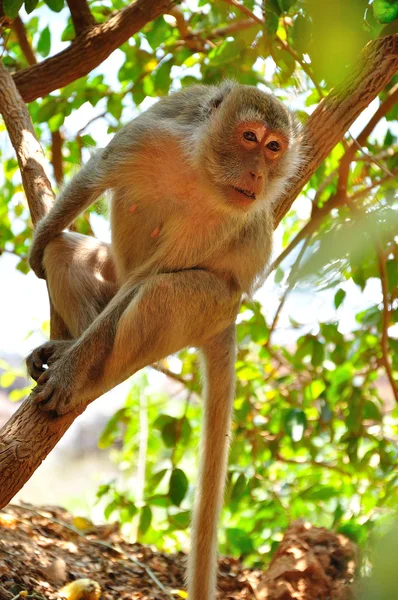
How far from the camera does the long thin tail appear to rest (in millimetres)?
3801

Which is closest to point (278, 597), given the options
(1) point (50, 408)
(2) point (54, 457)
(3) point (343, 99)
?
(1) point (50, 408)

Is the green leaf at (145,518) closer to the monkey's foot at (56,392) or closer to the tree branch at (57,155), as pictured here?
the monkey's foot at (56,392)

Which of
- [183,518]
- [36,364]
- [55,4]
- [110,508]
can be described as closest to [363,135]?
[55,4]

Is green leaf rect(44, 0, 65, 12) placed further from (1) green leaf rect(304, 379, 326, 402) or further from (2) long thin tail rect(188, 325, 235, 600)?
(1) green leaf rect(304, 379, 326, 402)

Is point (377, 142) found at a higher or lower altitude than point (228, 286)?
higher

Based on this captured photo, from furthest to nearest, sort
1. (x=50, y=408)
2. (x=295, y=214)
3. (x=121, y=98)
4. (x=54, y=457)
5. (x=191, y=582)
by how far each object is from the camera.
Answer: (x=54, y=457) < (x=295, y=214) < (x=121, y=98) < (x=191, y=582) < (x=50, y=408)

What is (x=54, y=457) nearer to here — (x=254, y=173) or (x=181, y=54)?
(x=181, y=54)

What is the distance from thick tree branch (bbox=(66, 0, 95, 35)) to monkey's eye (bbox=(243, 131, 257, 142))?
1747 millimetres

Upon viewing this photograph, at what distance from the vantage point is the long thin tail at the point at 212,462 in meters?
3.80

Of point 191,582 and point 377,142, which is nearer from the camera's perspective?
point 191,582

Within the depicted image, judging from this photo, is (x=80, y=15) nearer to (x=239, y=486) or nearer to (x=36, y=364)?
(x=36, y=364)

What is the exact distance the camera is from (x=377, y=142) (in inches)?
238

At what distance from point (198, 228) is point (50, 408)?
144cm

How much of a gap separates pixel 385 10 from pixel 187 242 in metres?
2.76
